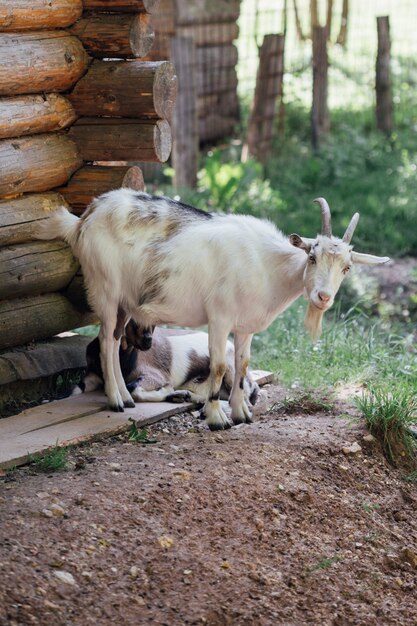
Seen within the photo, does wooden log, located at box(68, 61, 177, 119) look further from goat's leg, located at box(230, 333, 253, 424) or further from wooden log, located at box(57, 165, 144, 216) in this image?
goat's leg, located at box(230, 333, 253, 424)

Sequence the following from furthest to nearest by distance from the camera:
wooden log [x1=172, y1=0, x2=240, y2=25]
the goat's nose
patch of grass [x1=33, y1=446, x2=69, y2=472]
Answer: wooden log [x1=172, y1=0, x2=240, y2=25]
the goat's nose
patch of grass [x1=33, y1=446, x2=69, y2=472]

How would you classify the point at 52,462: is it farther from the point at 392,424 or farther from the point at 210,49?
the point at 210,49

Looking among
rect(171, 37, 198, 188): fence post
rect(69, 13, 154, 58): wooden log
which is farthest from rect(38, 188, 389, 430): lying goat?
rect(171, 37, 198, 188): fence post

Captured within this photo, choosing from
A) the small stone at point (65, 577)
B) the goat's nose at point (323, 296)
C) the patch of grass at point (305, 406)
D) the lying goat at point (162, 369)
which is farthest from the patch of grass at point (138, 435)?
the small stone at point (65, 577)

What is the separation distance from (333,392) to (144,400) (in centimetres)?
130

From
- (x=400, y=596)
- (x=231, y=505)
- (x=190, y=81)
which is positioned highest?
(x=190, y=81)

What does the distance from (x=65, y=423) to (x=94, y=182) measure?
5.47ft

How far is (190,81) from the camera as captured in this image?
11.4 m

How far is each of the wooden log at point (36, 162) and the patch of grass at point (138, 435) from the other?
1.60 metres

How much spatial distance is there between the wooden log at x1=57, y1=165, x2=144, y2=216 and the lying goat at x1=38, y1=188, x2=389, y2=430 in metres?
0.49

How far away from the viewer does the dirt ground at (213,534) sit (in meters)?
4.04

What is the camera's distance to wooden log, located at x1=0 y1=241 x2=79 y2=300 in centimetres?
598

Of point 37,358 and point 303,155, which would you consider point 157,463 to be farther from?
point 303,155

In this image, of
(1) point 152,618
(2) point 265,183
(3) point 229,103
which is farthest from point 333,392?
(3) point 229,103
